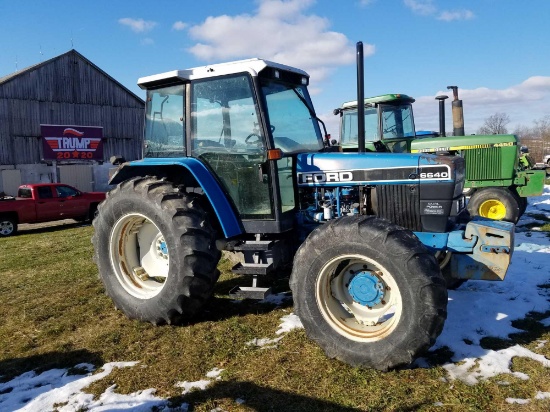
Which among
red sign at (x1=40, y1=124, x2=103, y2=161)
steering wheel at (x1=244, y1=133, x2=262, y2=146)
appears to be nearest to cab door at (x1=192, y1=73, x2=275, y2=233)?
steering wheel at (x1=244, y1=133, x2=262, y2=146)

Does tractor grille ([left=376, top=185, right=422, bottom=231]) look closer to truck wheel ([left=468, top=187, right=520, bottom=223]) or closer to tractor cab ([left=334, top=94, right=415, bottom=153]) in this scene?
truck wheel ([left=468, top=187, right=520, bottom=223])

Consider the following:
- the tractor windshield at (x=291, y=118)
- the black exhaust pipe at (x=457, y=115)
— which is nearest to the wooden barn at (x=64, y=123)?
the black exhaust pipe at (x=457, y=115)

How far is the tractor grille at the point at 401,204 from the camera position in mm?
3984

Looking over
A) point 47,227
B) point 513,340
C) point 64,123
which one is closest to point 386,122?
point 513,340

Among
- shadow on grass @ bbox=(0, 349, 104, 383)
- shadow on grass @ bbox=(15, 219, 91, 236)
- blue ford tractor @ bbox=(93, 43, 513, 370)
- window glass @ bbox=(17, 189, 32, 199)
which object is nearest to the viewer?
blue ford tractor @ bbox=(93, 43, 513, 370)

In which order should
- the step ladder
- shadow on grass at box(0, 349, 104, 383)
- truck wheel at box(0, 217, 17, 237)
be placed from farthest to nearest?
truck wheel at box(0, 217, 17, 237) → the step ladder → shadow on grass at box(0, 349, 104, 383)

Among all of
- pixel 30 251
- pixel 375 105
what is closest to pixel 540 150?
pixel 375 105

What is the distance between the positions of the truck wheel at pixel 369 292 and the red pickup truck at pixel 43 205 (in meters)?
11.2

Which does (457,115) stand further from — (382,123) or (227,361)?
(227,361)

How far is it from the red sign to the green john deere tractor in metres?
18.7

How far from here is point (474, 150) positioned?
10.0 m

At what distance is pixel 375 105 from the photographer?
33.6ft

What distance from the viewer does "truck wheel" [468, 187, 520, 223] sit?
362 inches

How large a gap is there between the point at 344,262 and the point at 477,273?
3.70ft
